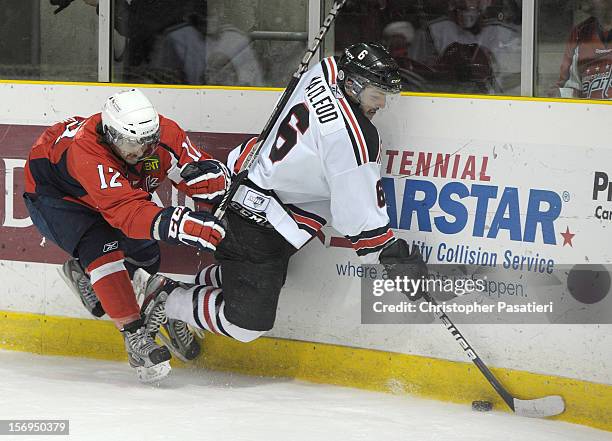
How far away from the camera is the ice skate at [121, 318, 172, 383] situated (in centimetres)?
356

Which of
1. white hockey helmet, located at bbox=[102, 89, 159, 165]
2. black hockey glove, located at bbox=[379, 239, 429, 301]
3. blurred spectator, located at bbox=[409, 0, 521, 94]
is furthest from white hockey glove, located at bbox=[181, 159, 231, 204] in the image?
blurred spectator, located at bbox=[409, 0, 521, 94]

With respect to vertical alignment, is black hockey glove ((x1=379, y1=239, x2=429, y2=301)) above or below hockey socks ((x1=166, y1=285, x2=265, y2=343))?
above

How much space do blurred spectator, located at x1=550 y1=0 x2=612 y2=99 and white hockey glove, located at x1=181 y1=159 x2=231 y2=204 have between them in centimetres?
112

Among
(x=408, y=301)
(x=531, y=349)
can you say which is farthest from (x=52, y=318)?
(x=531, y=349)

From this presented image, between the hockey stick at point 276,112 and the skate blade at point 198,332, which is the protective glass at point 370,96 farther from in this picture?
the skate blade at point 198,332

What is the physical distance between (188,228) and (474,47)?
1135 millimetres

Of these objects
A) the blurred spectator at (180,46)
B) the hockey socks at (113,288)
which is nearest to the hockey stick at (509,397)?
the hockey socks at (113,288)

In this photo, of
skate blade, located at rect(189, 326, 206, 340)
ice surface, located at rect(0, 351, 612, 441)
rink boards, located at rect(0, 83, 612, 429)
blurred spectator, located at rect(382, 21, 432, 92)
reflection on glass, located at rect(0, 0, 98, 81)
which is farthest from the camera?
reflection on glass, located at rect(0, 0, 98, 81)

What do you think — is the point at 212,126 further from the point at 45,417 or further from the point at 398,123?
the point at 45,417

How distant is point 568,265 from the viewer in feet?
10.7

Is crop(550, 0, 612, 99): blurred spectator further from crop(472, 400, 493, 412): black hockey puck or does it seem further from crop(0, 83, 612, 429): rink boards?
crop(472, 400, 493, 412): black hockey puck

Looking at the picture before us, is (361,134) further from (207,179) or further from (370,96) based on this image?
(207,179)

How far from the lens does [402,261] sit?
11.0ft

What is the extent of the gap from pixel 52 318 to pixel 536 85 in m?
2.01
